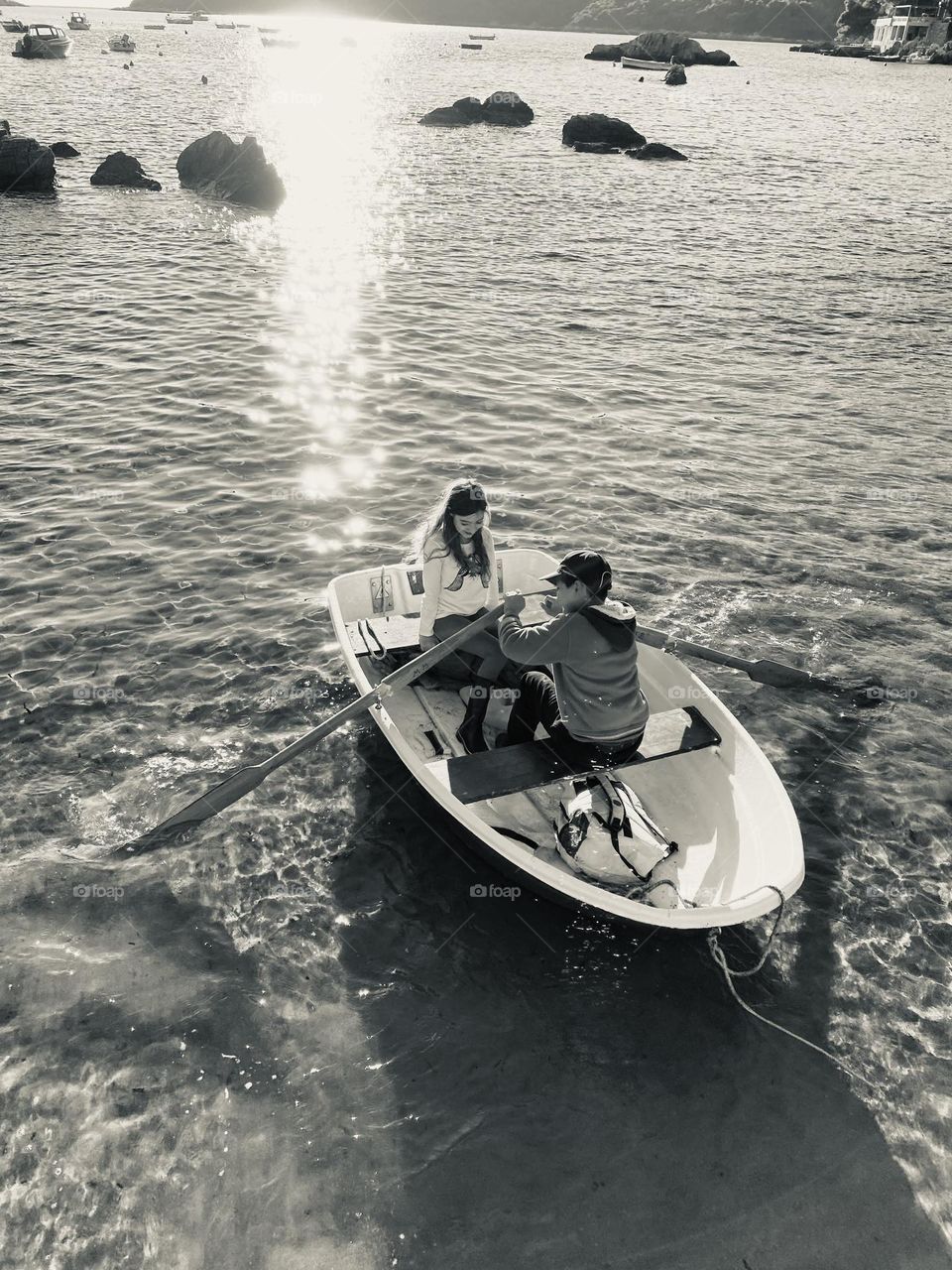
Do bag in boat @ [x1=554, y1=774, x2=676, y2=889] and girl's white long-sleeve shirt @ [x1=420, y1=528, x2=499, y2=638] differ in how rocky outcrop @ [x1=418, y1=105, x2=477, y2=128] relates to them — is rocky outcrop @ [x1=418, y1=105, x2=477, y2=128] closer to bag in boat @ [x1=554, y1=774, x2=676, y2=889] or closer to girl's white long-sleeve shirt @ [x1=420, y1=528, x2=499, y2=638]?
girl's white long-sleeve shirt @ [x1=420, y1=528, x2=499, y2=638]

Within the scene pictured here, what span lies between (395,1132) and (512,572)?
6.37 meters

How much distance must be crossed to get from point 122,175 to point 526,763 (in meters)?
36.6

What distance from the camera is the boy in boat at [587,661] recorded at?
263 inches

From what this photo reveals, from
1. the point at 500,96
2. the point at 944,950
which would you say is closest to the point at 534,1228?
the point at 944,950

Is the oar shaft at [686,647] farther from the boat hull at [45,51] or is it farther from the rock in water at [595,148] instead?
the boat hull at [45,51]

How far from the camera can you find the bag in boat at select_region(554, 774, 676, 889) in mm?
7129

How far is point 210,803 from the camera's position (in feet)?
25.7

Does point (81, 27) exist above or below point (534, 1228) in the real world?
above

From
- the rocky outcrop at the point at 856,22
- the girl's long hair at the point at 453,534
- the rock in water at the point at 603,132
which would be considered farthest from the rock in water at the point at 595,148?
the rocky outcrop at the point at 856,22

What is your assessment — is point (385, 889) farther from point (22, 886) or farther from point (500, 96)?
point (500, 96)

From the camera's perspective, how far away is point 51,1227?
5410 millimetres

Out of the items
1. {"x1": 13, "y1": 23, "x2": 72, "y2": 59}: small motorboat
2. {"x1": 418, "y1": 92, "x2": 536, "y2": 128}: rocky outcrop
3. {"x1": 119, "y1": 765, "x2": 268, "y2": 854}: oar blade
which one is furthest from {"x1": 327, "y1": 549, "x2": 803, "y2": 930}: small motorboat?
{"x1": 13, "y1": 23, "x2": 72, "y2": 59}: small motorboat

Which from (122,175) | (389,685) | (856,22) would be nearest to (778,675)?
(389,685)

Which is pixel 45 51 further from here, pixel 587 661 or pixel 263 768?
pixel 587 661
